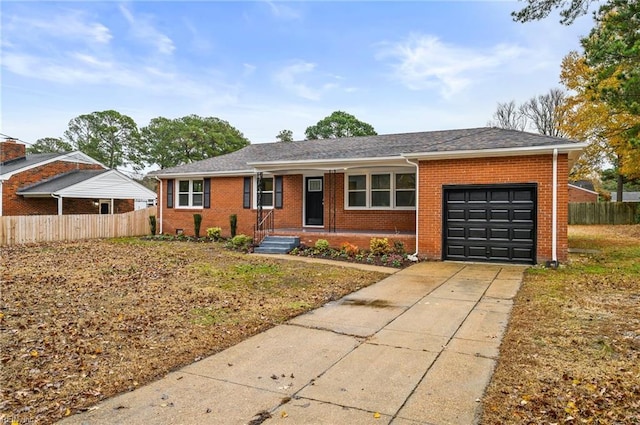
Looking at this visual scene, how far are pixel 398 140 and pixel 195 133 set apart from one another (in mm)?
31056

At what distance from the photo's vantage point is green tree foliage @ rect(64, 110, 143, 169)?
45.4 meters

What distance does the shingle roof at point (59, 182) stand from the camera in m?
22.4

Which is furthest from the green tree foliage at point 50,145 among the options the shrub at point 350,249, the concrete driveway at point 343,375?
the concrete driveway at point 343,375

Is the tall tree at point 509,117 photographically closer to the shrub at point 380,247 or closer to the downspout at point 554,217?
the downspout at point 554,217

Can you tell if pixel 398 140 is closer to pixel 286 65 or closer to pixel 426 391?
pixel 286 65

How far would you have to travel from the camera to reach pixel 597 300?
22.2 feet

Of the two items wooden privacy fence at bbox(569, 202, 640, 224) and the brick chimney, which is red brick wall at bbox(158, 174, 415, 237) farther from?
wooden privacy fence at bbox(569, 202, 640, 224)

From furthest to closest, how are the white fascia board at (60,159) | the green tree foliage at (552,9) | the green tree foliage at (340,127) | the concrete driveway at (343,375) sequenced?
the green tree foliage at (340,127), the white fascia board at (60,159), the green tree foliage at (552,9), the concrete driveway at (343,375)

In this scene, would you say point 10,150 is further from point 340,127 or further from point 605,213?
point 605,213

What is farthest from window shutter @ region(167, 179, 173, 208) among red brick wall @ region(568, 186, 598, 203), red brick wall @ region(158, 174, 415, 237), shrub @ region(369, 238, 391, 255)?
red brick wall @ region(568, 186, 598, 203)

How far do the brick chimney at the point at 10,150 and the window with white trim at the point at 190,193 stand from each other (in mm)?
13557

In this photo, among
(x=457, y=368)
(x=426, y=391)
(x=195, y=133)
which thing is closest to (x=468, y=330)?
(x=457, y=368)

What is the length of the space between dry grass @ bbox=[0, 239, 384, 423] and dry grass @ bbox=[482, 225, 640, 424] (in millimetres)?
2964

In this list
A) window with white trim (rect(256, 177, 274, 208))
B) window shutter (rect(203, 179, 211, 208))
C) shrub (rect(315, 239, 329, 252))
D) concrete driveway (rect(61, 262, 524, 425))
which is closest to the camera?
concrete driveway (rect(61, 262, 524, 425))
